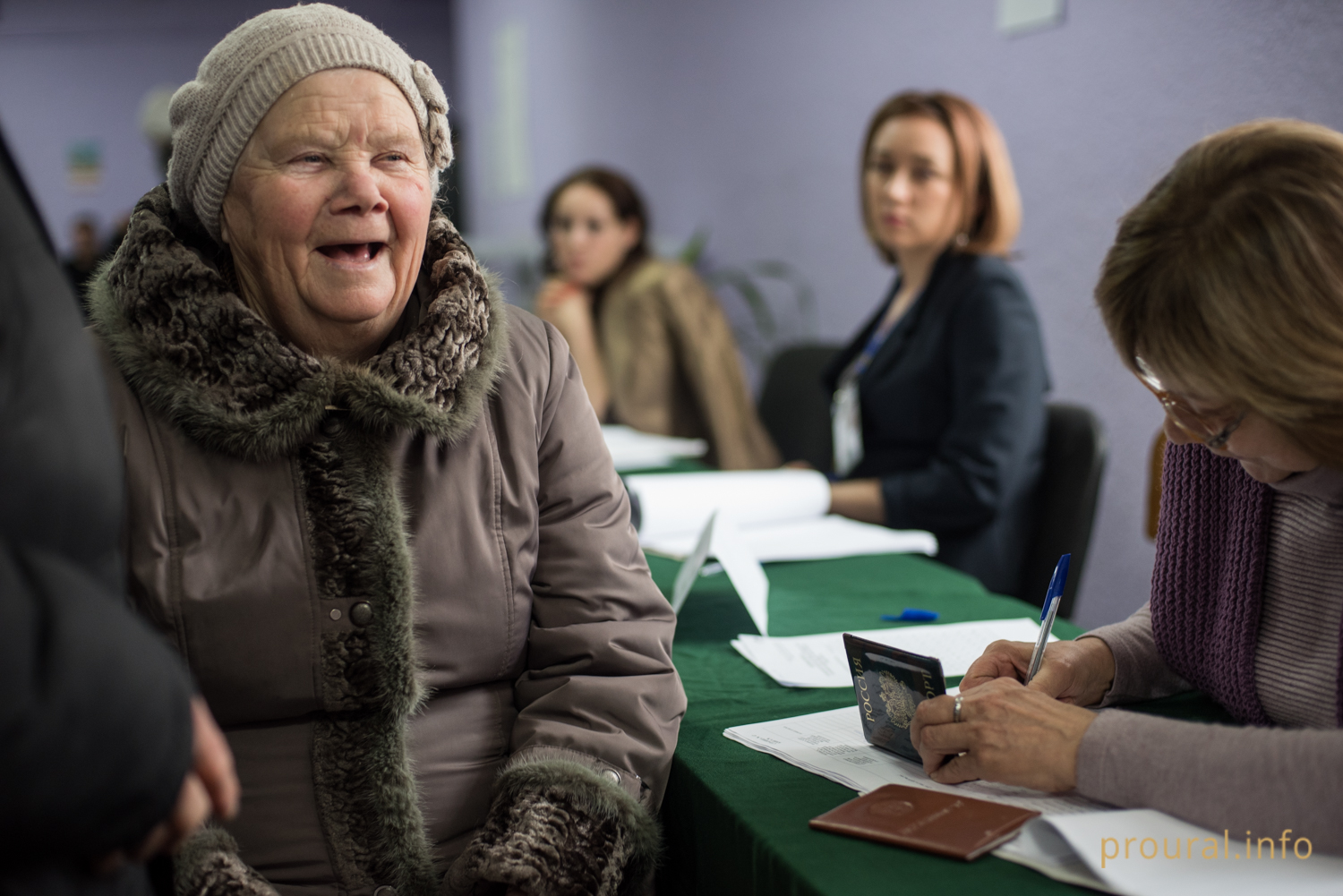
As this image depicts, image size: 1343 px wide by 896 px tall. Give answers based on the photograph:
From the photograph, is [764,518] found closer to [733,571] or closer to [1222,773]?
[733,571]

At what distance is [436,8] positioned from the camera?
9164mm

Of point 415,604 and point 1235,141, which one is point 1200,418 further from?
point 415,604

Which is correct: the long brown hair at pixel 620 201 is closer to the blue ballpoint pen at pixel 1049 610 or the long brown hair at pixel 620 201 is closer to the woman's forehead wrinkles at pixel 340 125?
the woman's forehead wrinkles at pixel 340 125

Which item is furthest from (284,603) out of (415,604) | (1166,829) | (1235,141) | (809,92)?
(809,92)

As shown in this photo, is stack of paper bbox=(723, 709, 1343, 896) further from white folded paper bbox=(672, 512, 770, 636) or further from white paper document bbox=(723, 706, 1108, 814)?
white folded paper bbox=(672, 512, 770, 636)

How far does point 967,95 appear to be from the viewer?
10.3 feet

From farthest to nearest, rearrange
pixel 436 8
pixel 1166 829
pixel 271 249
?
pixel 436 8, pixel 271 249, pixel 1166 829

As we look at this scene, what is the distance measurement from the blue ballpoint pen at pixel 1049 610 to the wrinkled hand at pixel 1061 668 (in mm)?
11

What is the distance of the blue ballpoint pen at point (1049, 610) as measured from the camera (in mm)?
1054

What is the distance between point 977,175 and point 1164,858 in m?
2.01

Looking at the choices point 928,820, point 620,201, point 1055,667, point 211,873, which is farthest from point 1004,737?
point 620,201

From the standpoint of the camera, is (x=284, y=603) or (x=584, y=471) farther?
(x=584, y=471)

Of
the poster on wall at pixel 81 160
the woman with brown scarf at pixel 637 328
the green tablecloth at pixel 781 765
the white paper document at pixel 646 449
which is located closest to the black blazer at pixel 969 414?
the green tablecloth at pixel 781 765

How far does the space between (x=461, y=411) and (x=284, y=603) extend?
0.27 metres
